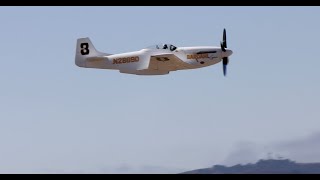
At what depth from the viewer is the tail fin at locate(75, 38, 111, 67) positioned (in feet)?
347

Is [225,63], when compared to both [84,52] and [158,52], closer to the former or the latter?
[158,52]

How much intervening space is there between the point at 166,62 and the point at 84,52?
13980 millimetres

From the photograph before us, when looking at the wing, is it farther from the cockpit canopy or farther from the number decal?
the number decal

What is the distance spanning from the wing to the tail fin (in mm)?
8247

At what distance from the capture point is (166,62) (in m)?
101

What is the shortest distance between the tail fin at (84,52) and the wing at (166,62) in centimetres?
825
